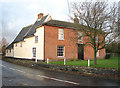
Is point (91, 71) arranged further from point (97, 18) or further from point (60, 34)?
point (60, 34)

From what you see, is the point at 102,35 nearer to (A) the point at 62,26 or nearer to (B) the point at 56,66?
(B) the point at 56,66

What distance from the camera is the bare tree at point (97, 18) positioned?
10158 millimetres

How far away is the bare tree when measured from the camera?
1016 cm

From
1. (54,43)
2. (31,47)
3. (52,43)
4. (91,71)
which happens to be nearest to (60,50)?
(54,43)

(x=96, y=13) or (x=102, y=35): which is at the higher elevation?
(x=96, y=13)

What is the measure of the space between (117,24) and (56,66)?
7.55m

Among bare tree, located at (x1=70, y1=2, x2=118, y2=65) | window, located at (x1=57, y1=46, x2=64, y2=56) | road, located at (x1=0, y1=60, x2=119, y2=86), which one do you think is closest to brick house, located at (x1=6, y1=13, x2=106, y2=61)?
window, located at (x1=57, y1=46, x2=64, y2=56)

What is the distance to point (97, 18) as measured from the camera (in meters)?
10.6

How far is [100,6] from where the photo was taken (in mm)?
10414

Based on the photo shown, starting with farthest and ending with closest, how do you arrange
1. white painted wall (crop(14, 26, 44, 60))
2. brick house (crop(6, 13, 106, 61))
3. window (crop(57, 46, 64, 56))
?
window (crop(57, 46, 64, 56))
white painted wall (crop(14, 26, 44, 60))
brick house (crop(6, 13, 106, 61))

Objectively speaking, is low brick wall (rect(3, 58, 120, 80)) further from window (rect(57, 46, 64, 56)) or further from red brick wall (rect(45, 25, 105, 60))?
window (rect(57, 46, 64, 56))

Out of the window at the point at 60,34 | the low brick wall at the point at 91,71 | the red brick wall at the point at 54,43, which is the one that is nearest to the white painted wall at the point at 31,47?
the red brick wall at the point at 54,43

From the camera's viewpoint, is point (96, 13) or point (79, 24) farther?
point (79, 24)

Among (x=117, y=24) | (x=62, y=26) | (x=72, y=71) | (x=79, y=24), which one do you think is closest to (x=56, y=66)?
(x=72, y=71)
